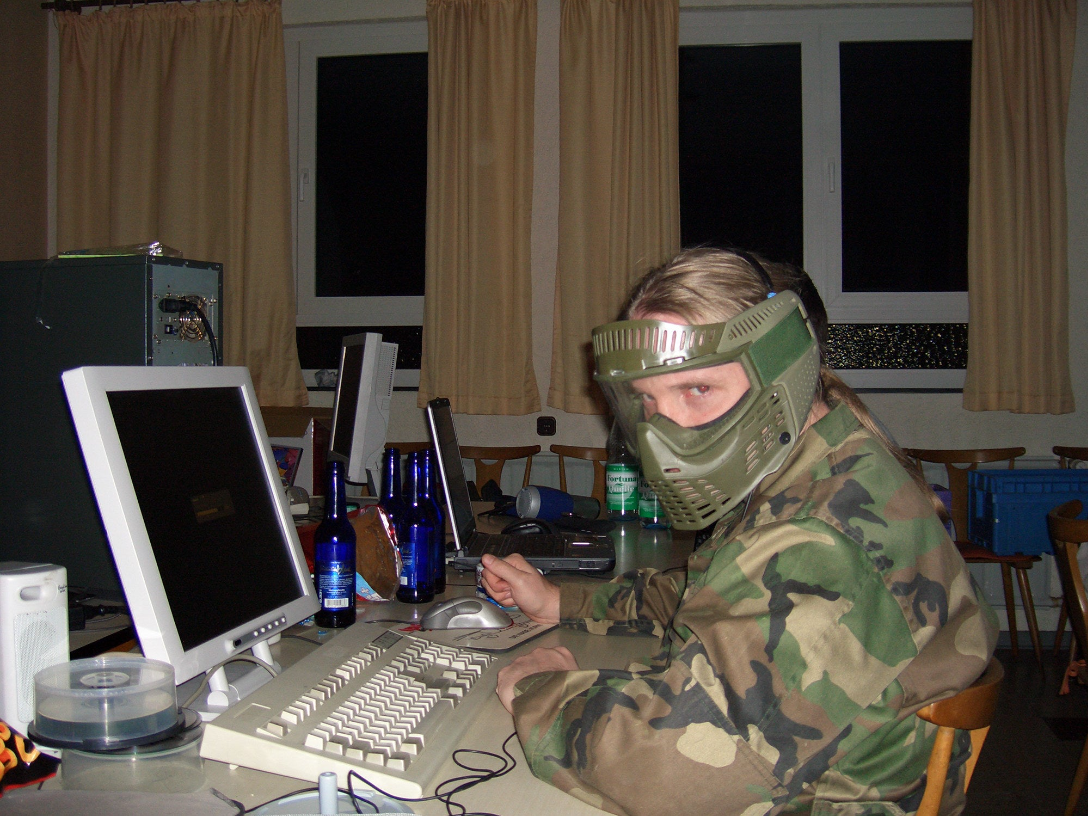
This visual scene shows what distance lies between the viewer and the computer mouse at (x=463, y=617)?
4.45 feet

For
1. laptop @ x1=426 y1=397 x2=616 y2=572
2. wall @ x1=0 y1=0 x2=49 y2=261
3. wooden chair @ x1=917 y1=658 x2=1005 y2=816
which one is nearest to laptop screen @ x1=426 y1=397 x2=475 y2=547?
laptop @ x1=426 y1=397 x2=616 y2=572

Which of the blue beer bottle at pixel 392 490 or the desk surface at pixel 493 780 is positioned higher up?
the blue beer bottle at pixel 392 490

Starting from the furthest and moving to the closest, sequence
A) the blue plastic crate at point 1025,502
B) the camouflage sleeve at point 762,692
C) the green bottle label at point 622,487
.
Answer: the blue plastic crate at point 1025,502 → the green bottle label at point 622,487 → the camouflage sleeve at point 762,692

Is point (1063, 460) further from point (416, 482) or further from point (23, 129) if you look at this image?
point (23, 129)

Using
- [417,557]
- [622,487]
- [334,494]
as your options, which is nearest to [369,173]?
[622,487]

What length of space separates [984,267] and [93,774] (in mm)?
3925

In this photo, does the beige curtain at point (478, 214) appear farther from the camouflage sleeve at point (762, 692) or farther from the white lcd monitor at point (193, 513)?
the camouflage sleeve at point (762, 692)

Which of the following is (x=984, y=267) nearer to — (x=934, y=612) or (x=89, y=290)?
(x=934, y=612)

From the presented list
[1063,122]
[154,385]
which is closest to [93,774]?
[154,385]

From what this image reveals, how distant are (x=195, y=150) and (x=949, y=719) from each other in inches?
171

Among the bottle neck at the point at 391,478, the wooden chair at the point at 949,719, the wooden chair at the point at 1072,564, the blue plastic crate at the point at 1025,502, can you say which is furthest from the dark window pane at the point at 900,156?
the wooden chair at the point at 949,719

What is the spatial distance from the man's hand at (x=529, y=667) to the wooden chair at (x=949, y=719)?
0.44 metres

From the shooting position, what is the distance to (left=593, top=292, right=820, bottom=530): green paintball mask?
944 millimetres

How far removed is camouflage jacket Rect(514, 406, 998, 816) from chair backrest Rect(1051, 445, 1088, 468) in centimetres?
322
